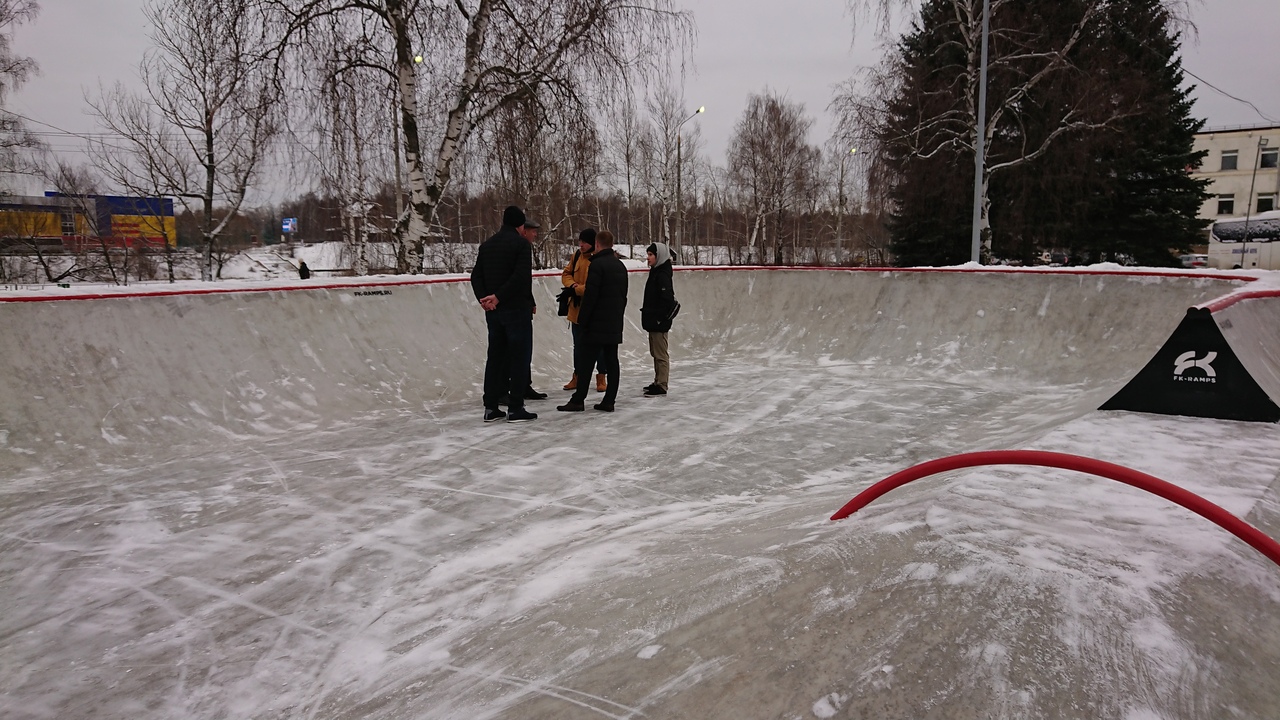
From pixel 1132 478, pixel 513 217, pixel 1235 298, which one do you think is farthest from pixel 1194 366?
pixel 513 217

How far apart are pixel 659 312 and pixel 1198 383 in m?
5.12

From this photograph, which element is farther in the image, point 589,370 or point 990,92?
point 990,92

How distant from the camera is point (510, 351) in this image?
271 inches

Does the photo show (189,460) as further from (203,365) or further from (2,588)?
(2,588)

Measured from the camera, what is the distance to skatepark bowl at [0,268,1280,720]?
6.90 feet

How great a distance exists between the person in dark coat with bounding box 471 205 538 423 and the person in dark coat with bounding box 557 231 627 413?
57cm

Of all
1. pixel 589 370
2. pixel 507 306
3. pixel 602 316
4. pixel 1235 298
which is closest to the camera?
pixel 1235 298

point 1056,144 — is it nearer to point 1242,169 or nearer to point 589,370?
point 589,370

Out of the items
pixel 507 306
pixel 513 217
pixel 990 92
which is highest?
pixel 990 92

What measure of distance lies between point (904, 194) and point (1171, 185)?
30.6ft

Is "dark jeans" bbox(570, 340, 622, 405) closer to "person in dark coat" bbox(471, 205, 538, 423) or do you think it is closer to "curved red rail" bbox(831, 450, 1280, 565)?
"person in dark coat" bbox(471, 205, 538, 423)

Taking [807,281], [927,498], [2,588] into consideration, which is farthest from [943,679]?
[807,281]

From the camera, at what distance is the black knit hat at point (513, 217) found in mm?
6691

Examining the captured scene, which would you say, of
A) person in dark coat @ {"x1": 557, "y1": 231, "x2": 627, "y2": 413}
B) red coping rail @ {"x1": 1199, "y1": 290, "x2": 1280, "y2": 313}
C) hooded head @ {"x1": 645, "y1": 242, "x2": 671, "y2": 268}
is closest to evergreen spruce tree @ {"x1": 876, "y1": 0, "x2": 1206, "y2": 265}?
red coping rail @ {"x1": 1199, "y1": 290, "x2": 1280, "y2": 313}
